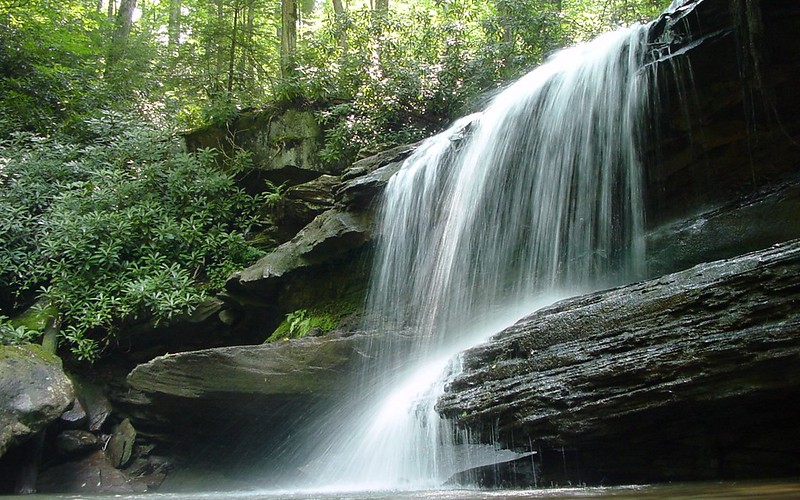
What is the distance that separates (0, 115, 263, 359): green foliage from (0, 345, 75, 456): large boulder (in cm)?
144

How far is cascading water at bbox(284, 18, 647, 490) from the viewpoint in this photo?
5.77 meters

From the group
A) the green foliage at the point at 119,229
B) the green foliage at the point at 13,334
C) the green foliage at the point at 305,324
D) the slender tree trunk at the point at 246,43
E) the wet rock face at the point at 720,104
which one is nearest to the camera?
the wet rock face at the point at 720,104

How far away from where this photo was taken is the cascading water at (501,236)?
18.9 feet

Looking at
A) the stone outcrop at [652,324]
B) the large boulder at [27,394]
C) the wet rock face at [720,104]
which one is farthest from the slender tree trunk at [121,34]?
the wet rock face at [720,104]

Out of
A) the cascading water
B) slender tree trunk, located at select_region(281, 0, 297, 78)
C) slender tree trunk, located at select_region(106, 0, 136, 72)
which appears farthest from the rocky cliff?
slender tree trunk, located at select_region(106, 0, 136, 72)

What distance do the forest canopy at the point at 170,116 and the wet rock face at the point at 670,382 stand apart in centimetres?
609

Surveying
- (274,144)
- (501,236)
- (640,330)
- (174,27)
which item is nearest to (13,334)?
(274,144)

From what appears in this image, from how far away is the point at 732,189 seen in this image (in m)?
5.51

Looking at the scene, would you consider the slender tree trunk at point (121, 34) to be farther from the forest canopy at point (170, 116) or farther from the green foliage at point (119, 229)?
the green foliage at point (119, 229)

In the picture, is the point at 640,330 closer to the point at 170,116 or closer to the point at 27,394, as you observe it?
the point at 27,394

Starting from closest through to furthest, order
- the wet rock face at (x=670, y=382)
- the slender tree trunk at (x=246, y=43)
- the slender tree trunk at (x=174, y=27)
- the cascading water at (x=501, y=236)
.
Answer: the wet rock face at (x=670, y=382), the cascading water at (x=501, y=236), the slender tree trunk at (x=246, y=43), the slender tree trunk at (x=174, y=27)

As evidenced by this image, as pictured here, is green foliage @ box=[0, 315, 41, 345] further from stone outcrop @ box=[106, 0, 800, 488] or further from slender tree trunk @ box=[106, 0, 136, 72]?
slender tree trunk @ box=[106, 0, 136, 72]

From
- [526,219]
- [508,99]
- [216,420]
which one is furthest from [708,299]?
[216,420]

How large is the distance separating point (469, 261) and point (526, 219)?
30.2 inches
